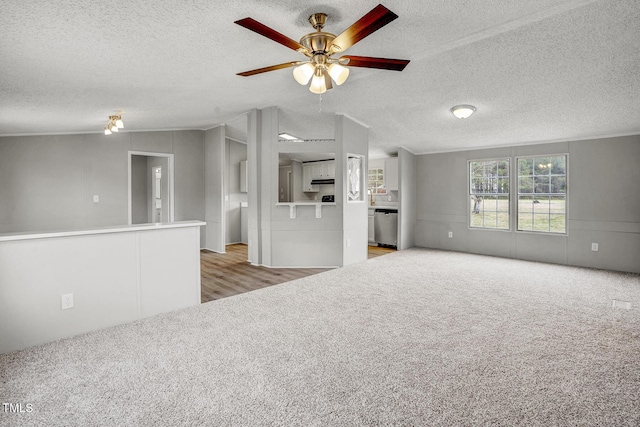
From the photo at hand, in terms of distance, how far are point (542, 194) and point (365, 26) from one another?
5.51 metres

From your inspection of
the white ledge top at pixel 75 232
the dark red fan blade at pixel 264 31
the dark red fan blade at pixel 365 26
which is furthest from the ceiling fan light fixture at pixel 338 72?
the white ledge top at pixel 75 232

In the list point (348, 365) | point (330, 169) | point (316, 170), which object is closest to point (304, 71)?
point (348, 365)

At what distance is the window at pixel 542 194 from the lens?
5.86 metres

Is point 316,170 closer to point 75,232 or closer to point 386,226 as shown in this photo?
point 386,226

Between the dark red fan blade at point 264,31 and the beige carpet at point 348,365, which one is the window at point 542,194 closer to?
the beige carpet at point 348,365

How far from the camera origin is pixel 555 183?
5.91 m

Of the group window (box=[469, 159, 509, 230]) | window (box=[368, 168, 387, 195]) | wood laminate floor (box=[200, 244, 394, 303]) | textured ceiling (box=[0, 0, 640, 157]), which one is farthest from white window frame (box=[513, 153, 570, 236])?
wood laminate floor (box=[200, 244, 394, 303])

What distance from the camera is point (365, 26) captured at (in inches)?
84.0

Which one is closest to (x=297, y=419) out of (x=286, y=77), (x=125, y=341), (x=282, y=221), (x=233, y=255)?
(x=125, y=341)

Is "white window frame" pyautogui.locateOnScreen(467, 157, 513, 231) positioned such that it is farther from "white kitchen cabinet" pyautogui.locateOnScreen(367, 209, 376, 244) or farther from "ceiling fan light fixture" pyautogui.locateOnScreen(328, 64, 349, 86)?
"ceiling fan light fixture" pyautogui.locateOnScreen(328, 64, 349, 86)

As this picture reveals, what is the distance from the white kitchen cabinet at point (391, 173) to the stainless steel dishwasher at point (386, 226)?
591mm

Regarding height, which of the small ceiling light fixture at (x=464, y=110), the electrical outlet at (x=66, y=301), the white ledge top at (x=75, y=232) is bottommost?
the electrical outlet at (x=66, y=301)

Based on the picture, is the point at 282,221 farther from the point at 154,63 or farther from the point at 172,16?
the point at 172,16

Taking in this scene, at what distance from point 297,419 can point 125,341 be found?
67.2 inches
